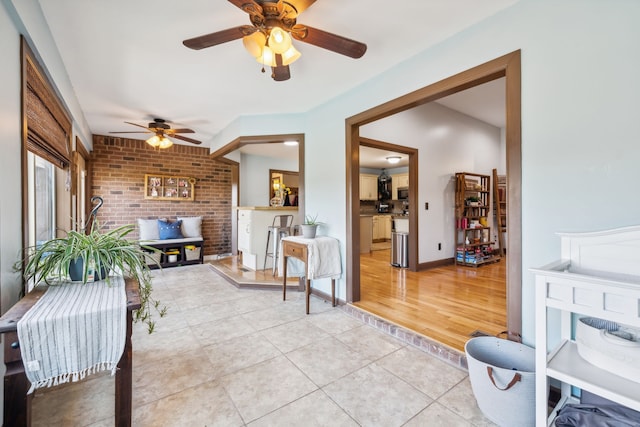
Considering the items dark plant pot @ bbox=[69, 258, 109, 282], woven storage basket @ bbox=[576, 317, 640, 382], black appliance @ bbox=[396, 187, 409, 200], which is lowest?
woven storage basket @ bbox=[576, 317, 640, 382]

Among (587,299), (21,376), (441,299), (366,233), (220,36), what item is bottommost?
(441,299)

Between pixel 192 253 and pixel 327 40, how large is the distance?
4666 millimetres

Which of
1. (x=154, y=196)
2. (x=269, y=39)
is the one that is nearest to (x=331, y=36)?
(x=269, y=39)

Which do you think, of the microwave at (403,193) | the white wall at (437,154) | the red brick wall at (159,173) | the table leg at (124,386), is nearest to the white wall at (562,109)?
the table leg at (124,386)

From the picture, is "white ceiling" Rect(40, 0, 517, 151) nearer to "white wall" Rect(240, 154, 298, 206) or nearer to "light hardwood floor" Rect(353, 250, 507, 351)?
"light hardwood floor" Rect(353, 250, 507, 351)

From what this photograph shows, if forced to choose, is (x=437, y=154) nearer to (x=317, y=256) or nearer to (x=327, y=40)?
(x=317, y=256)

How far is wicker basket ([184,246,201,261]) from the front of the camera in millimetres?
5270

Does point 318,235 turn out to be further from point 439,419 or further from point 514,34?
point 514,34

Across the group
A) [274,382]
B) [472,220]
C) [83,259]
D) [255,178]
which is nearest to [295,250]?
[274,382]

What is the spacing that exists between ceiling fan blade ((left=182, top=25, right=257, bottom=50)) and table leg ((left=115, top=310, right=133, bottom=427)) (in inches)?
62.0

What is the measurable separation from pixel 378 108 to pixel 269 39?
135cm

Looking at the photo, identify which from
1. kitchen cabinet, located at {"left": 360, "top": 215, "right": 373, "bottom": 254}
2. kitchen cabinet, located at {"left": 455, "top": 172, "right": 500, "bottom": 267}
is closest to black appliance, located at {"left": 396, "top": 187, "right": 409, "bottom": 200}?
kitchen cabinet, located at {"left": 360, "top": 215, "right": 373, "bottom": 254}

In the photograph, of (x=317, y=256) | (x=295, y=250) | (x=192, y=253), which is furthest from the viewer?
(x=192, y=253)

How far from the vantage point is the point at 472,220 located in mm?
5105
